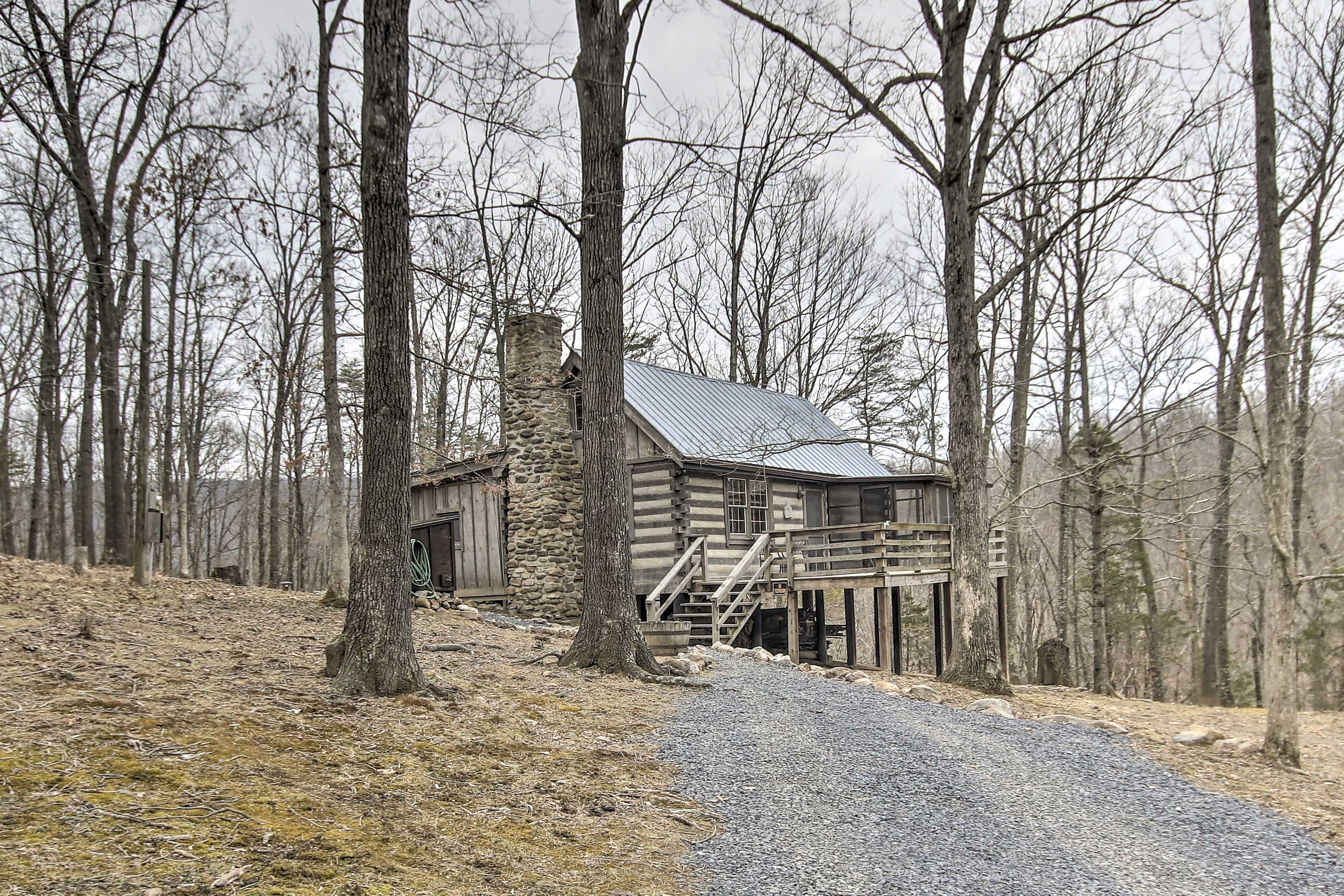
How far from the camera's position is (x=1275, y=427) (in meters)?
8.96

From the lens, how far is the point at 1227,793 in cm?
699

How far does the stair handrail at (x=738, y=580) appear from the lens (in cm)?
1617

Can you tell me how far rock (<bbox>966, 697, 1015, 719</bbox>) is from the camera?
9.84 m

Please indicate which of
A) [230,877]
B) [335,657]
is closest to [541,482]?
[335,657]

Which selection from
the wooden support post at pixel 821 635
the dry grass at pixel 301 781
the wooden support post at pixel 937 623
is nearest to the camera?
the dry grass at pixel 301 781

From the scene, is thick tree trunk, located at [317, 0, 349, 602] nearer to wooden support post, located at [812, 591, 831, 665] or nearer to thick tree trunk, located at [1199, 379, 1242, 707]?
wooden support post, located at [812, 591, 831, 665]

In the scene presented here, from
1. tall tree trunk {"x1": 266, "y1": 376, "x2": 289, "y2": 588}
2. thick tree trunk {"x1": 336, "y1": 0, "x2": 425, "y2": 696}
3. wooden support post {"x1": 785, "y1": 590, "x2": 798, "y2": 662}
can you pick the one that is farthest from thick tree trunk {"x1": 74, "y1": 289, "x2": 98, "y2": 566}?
wooden support post {"x1": 785, "y1": 590, "x2": 798, "y2": 662}

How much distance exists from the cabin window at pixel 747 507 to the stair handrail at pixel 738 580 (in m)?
0.87

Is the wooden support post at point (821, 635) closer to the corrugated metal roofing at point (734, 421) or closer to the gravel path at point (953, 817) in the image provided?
the corrugated metal roofing at point (734, 421)

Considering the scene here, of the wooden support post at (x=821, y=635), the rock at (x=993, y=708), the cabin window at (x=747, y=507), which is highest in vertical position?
the cabin window at (x=747, y=507)

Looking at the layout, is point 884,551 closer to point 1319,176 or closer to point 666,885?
point 1319,176

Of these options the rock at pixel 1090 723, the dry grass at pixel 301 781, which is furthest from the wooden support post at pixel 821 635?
the dry grass at pixel 301 781

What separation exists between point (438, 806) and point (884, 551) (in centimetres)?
1376


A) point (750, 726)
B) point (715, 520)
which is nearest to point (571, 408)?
point (715, 520)
